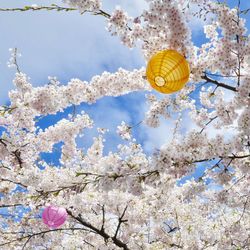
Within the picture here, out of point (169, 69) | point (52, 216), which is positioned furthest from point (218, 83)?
point (52, 216)

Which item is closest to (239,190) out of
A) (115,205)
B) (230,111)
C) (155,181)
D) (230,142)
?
(115,205)

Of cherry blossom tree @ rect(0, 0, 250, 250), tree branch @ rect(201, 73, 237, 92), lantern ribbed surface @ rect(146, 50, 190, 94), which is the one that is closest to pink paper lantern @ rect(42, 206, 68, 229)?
cherry blossom tree @ rect(0, 0, 250, 250)

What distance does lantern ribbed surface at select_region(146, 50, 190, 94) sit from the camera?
4.88 metres

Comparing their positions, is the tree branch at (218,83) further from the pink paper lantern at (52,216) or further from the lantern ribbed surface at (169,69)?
the pink paper lantern at (52,216)

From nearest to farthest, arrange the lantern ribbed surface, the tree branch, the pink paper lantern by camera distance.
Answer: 1. the lantern ribbed surface
2. the tree branch
3. the pink paper lantern

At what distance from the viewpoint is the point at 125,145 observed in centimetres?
874

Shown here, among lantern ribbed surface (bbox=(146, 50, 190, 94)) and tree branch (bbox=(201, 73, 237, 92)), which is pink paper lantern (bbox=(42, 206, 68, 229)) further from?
tree branch (bbox=(201, 73, 237, 92))

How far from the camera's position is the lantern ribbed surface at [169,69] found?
488 cm

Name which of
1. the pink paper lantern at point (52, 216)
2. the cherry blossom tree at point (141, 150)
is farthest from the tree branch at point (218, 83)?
the pink paper lantern at point (52, 216)

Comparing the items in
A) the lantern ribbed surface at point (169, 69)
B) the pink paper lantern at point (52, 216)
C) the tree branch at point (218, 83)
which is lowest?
the pink paper lantern at point (52, 216)

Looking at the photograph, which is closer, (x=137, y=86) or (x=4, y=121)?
(x=137, y=86)

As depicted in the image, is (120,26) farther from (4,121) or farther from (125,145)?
(4,121)

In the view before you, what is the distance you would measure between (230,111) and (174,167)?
165 centimetres

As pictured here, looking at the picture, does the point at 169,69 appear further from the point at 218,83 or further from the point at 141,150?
the point at 141,150
